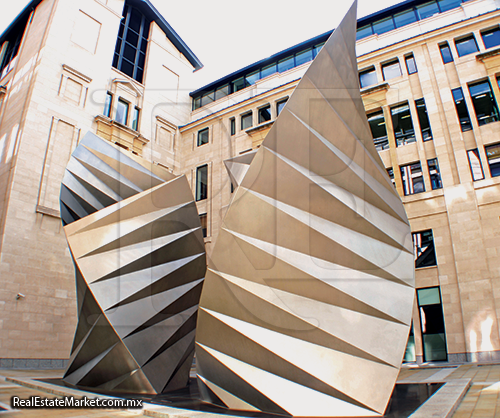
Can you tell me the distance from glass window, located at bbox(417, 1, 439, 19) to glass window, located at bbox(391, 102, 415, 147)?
8.26m

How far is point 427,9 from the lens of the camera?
89.5ft

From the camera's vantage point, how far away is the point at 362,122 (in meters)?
8.81

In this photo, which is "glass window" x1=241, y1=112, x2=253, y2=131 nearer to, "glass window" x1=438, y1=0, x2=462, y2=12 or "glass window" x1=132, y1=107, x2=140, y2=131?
"glass window" x1=132, y1=107, x2=140, y2=131

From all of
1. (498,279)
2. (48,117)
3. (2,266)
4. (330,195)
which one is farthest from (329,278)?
(48,117)

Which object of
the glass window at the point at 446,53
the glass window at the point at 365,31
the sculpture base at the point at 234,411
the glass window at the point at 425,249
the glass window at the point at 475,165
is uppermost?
the glass window at the point at 365,31

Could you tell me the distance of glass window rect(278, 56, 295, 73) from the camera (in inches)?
1312

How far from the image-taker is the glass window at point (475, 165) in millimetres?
20891

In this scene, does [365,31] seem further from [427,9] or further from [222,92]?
[222,92]

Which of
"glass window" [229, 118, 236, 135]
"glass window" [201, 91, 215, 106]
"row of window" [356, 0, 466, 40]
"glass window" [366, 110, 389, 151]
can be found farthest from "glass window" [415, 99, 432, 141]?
"glass window" [201, 91, 215, 106]

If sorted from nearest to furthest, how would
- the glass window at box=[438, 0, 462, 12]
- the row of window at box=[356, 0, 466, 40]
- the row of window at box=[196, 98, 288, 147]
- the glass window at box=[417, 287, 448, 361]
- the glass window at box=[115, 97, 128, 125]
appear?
the glass window at box=[417, 287, 448, 361] → the glass window at box=[438, 0, 462, 12] → the row of window at box=[356, 0, 466, 40] → the glass window at box=[115, 97, 128, 125] → the row of window at box=[196, 98, 288, 147]

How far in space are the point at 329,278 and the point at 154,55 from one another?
3518 centimetres

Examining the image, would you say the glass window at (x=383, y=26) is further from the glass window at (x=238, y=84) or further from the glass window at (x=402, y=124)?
the glass window at (x=238, y=84)

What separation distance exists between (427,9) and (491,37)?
6004 mm

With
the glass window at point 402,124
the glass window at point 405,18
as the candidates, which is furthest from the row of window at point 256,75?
the glass window at point 402,124
